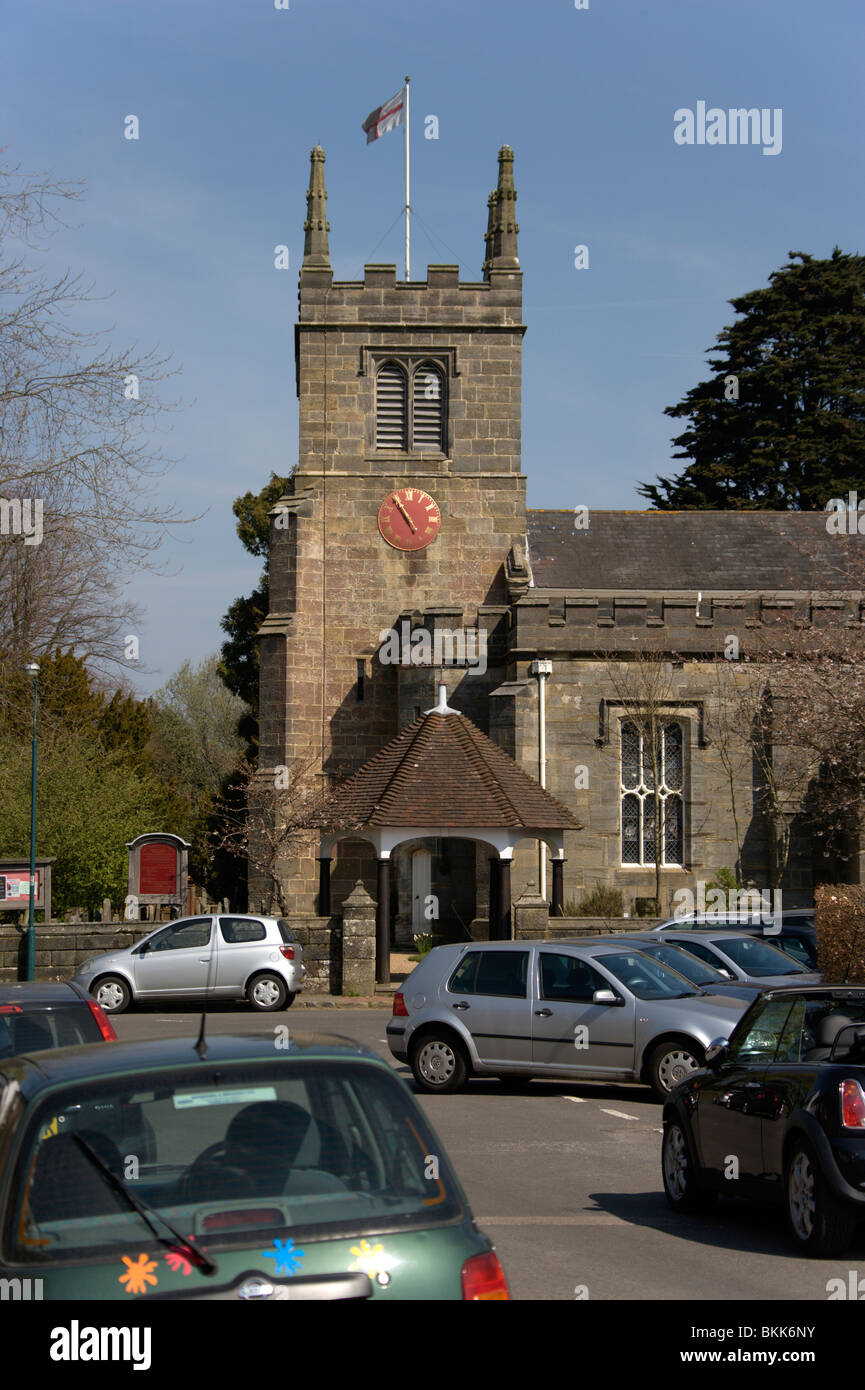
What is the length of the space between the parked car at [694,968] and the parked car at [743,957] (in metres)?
0.49

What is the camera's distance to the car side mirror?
44.0ft

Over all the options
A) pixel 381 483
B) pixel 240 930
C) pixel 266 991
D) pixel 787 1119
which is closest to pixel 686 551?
pixel 381 483

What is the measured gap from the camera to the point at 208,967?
21625mm

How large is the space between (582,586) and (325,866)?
963 cm

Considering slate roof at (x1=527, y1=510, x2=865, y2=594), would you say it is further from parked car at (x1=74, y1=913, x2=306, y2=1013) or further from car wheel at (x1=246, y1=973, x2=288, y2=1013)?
car wheel at (x1=246, y1=973, x2=288, y2=1013)

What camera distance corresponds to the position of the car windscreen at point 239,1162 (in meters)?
3.93

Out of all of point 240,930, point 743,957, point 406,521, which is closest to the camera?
point 743,957

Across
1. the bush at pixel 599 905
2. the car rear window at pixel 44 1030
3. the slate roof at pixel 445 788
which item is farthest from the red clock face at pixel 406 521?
the car rear window at pixel 44 1030

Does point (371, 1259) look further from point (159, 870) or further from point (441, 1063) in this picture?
point (159, 870)

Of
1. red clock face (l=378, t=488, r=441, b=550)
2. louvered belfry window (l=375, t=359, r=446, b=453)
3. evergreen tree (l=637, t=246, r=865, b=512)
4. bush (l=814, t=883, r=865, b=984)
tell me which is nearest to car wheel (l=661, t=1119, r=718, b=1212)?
bush (l=814, t=883, r=865, b=984)

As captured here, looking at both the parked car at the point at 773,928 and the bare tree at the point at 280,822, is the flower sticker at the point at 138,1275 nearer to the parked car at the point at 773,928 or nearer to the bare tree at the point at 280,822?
the parked car at the point at 773,928

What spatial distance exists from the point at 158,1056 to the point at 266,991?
17.8 metres

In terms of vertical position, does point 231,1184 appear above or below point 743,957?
above
